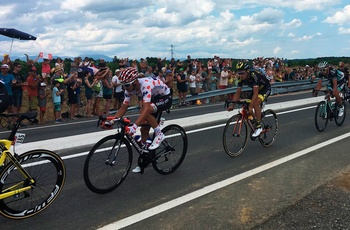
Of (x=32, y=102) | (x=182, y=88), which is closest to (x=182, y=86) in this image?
(x=182, y=88)

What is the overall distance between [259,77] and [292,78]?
23168 mm

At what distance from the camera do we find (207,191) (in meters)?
5.27

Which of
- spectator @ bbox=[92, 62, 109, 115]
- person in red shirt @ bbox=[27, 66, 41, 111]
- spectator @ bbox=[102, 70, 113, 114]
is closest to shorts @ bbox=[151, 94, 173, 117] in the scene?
person in red shirt @ bbox=[27, 66, 41, 111]

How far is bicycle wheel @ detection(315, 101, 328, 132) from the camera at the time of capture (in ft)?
31.8

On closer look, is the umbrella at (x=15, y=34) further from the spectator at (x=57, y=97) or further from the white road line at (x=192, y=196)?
the white road line at (x=192, y=196)

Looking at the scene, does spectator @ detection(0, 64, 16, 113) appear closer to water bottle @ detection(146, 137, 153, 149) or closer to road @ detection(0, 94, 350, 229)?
road @ detection(0, 94, 350, 229)

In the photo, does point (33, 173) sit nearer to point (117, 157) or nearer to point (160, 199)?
point (117, 157)

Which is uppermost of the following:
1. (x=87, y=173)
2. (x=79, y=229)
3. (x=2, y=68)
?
(x=2, y=68)

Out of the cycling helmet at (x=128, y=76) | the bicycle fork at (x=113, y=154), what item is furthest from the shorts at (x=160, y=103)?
the bicycle fork at (x=113, y=154)

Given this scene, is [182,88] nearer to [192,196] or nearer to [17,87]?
[17,87]

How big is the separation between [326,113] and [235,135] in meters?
4.00

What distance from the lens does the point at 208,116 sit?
41.2 feet

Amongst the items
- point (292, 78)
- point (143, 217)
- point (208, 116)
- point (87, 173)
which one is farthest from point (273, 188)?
point (292, 78)

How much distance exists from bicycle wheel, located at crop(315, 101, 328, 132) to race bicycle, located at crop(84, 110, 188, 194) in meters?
5.15
